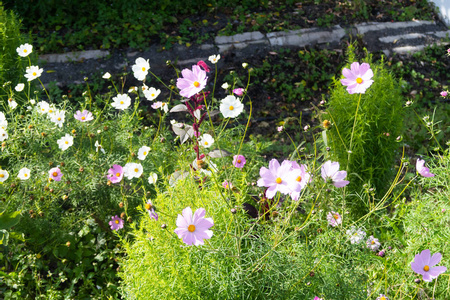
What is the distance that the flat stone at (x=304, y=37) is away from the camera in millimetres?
4605

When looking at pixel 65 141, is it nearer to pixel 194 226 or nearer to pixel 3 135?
pixel 3 135

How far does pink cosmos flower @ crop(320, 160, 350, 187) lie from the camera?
1.31 metres

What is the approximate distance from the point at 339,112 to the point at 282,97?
1.53 metres

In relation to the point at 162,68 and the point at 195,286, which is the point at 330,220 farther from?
the point at 162,68

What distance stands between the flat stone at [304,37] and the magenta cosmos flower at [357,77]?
3352mm

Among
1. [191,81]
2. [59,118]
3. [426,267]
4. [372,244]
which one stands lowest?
[372,244]

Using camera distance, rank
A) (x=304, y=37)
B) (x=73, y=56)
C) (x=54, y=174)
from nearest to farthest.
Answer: (x=54, y=174) < (x=73, y=56) < (x=304, y=37)

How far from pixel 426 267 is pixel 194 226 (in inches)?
28.5

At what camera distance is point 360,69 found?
4.42ft

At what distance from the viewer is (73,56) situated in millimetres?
4395

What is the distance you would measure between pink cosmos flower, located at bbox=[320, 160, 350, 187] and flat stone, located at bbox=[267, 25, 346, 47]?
3.47 m

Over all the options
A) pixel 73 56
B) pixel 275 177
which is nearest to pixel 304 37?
pixel 73 56

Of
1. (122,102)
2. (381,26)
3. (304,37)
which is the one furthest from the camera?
(381,26)

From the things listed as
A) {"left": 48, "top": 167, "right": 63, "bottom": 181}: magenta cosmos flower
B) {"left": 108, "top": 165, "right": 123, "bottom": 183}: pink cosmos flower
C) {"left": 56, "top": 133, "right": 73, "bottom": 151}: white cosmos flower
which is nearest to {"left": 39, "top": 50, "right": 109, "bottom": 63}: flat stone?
{"left": 56, "top": 133, "right": 73, "bottom": 151}: white cosmos flower
